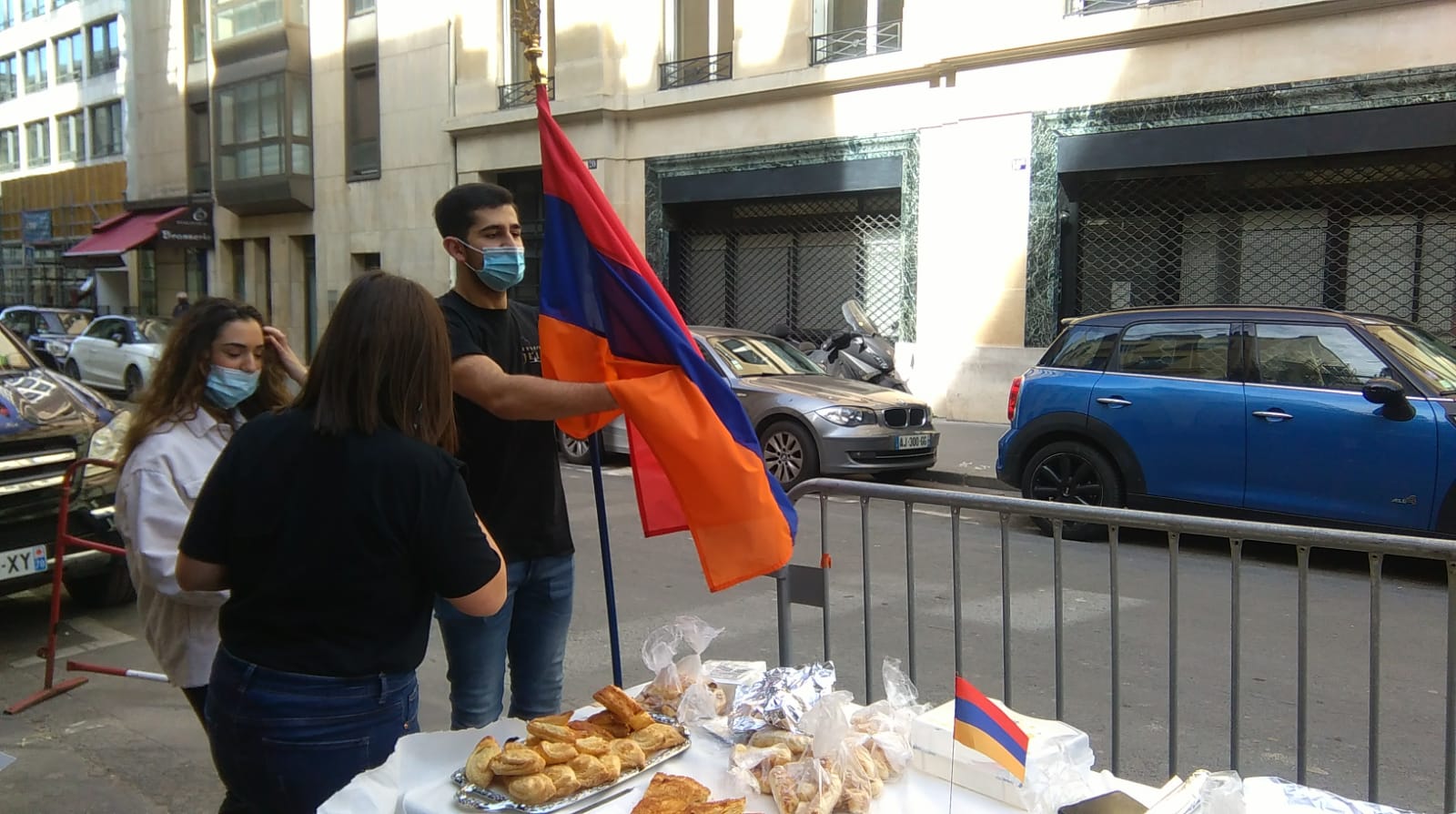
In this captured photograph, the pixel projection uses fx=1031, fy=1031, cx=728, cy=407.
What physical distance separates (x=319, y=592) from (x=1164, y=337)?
24.5ft

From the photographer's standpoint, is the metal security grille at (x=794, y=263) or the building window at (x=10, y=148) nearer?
the metal security grille at (x=794, y=263)

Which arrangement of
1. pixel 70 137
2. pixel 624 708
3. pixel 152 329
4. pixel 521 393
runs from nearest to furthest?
1. pixel 624 708
2. pixel 521 393
3. pixel 152 329
4. pixel 70 137

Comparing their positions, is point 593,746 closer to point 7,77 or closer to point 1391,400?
point 1391,400

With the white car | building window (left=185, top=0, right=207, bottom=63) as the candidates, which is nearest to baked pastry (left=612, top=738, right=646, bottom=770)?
the white car

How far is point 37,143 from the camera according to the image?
124ft

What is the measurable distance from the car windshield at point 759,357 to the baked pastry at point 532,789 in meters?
9.14

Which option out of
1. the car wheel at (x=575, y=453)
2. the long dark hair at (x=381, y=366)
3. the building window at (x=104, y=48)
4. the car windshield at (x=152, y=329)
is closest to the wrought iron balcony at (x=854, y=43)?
the car wheel at (x=575, y=453)

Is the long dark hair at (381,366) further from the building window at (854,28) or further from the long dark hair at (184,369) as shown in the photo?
the building window at (854,28)

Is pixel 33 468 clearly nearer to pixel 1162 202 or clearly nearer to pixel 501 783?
pixel 501 783

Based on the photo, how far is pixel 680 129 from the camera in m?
19.0

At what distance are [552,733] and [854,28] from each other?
16327mm

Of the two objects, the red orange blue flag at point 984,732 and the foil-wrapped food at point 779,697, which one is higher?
the red orange blue flag at point 984,732

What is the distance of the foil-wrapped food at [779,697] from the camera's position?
2.42 m

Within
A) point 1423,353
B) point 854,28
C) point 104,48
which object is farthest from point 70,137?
point 1423,353
